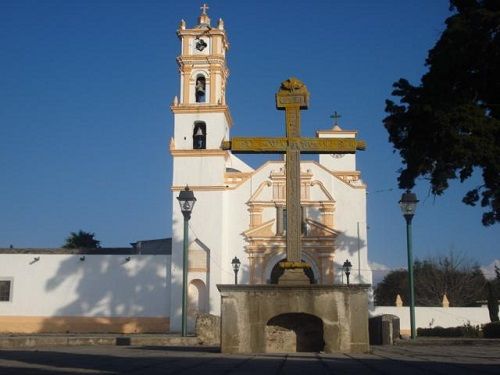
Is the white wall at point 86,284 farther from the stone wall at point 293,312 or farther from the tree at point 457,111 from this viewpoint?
the stone wall at point 293,312

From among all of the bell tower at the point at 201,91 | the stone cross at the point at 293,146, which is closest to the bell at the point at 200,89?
the bell tower at the point at 201,91

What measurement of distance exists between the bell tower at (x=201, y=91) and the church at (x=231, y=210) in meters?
0.05

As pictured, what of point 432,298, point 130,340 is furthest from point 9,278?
point 432,298

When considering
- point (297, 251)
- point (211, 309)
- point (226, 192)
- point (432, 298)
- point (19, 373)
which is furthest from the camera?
point (432, 298)

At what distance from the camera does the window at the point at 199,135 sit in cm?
3102

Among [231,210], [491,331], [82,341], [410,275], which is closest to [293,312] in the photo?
[82,341]

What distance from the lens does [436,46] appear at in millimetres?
18031

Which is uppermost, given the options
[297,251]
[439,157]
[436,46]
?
[436,46]

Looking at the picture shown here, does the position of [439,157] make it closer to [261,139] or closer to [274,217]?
[261,139]

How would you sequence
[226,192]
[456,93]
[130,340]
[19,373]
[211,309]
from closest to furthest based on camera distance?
1. [19,373]
2. [130,340]
3. [456,93]
4. [211,309]
5. [226,192]

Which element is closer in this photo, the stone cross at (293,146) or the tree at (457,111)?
the stone cross at (293,146)

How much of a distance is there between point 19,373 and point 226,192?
2504 centimetres

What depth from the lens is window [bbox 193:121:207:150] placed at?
31017 mm

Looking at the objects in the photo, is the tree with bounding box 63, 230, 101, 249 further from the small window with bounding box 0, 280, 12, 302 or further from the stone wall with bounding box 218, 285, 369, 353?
the stone wall with bounding box 218, 285, 369, 353
